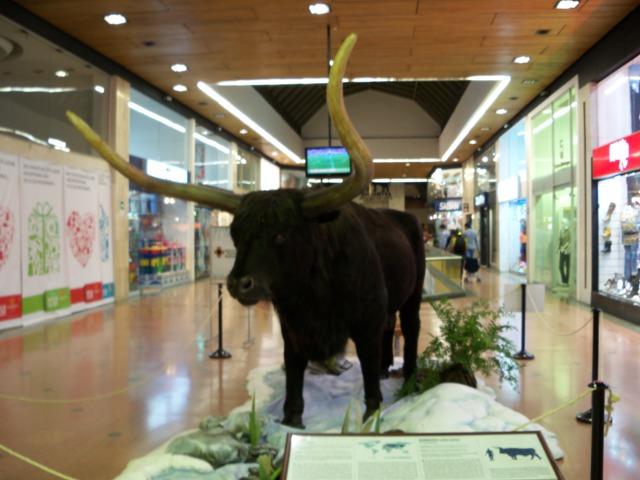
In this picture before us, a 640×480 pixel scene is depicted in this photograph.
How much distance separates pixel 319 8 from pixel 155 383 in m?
5.29

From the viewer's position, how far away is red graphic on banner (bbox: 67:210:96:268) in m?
9.41

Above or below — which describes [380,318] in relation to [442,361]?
above

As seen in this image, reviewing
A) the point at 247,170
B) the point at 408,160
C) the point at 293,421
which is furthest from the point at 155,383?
the point at 408,160

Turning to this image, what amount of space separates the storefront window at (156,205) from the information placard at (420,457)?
1064cm

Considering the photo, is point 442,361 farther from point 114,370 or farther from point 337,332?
point 114,370

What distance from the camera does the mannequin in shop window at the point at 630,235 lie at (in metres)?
8.52

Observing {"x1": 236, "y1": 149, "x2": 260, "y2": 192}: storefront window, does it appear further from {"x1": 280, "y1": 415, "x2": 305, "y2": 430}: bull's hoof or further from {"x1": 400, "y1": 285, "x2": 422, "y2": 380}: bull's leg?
{"x1": 280, "y1": 415, "x2": 305, "y2": 430}: bull's hoof

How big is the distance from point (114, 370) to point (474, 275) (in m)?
12.0

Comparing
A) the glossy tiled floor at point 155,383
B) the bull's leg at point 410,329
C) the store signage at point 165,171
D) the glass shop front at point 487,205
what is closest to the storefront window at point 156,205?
the store signage at point 165,171

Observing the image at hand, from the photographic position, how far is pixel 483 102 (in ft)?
46.8

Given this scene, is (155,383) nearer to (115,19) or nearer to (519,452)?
(519,452)

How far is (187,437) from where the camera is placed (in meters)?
3.22

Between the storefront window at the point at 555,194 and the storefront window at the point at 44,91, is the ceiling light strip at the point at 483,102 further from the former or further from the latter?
the storefront window at the point at 44,91

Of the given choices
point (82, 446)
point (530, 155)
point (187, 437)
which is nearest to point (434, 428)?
point (187, 437)
